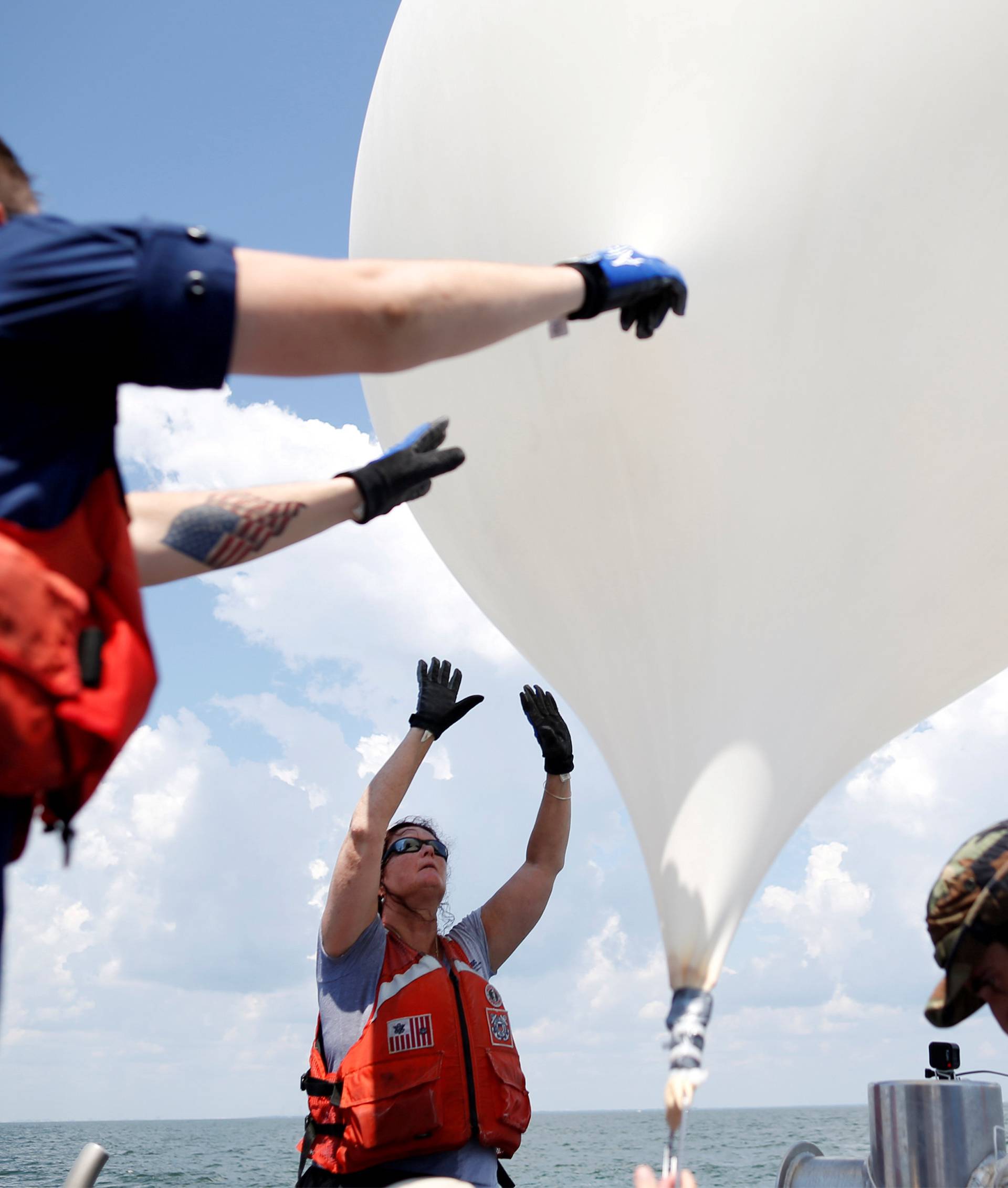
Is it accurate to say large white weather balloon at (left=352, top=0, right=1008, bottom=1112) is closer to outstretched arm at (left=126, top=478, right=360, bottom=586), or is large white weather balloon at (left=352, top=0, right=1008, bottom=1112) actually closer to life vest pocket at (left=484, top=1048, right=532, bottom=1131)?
outstretched arm at (left=126, top=478, right=360, bottom=586)

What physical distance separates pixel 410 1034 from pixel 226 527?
4.89 ft

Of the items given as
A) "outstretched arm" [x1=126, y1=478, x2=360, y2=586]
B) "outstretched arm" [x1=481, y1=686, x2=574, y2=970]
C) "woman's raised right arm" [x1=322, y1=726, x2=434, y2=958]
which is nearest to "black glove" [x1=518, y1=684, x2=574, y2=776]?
"outstretched arm" [x1=481, y1=686, x2=574, y2=970]

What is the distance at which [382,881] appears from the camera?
Result: 294cm

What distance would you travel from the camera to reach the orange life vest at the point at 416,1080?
93.7 inches

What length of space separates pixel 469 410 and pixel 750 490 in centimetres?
57

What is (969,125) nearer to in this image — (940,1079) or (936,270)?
(936,270)

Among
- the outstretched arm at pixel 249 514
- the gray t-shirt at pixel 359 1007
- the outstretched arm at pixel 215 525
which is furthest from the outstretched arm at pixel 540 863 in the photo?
the outstretched arm at pixel 215 525

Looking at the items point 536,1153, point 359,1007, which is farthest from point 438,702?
point 536,1153

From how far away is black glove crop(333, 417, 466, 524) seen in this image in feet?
5.36

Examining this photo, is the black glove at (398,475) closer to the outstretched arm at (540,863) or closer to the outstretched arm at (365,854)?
the outstretched arm at (365,854)

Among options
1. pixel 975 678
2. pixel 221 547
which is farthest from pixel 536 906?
pixel 221 547

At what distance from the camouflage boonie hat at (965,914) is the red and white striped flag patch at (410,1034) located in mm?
1450

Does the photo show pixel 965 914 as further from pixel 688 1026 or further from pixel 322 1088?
pixel 322 1088

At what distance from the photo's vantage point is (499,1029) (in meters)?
2.68
